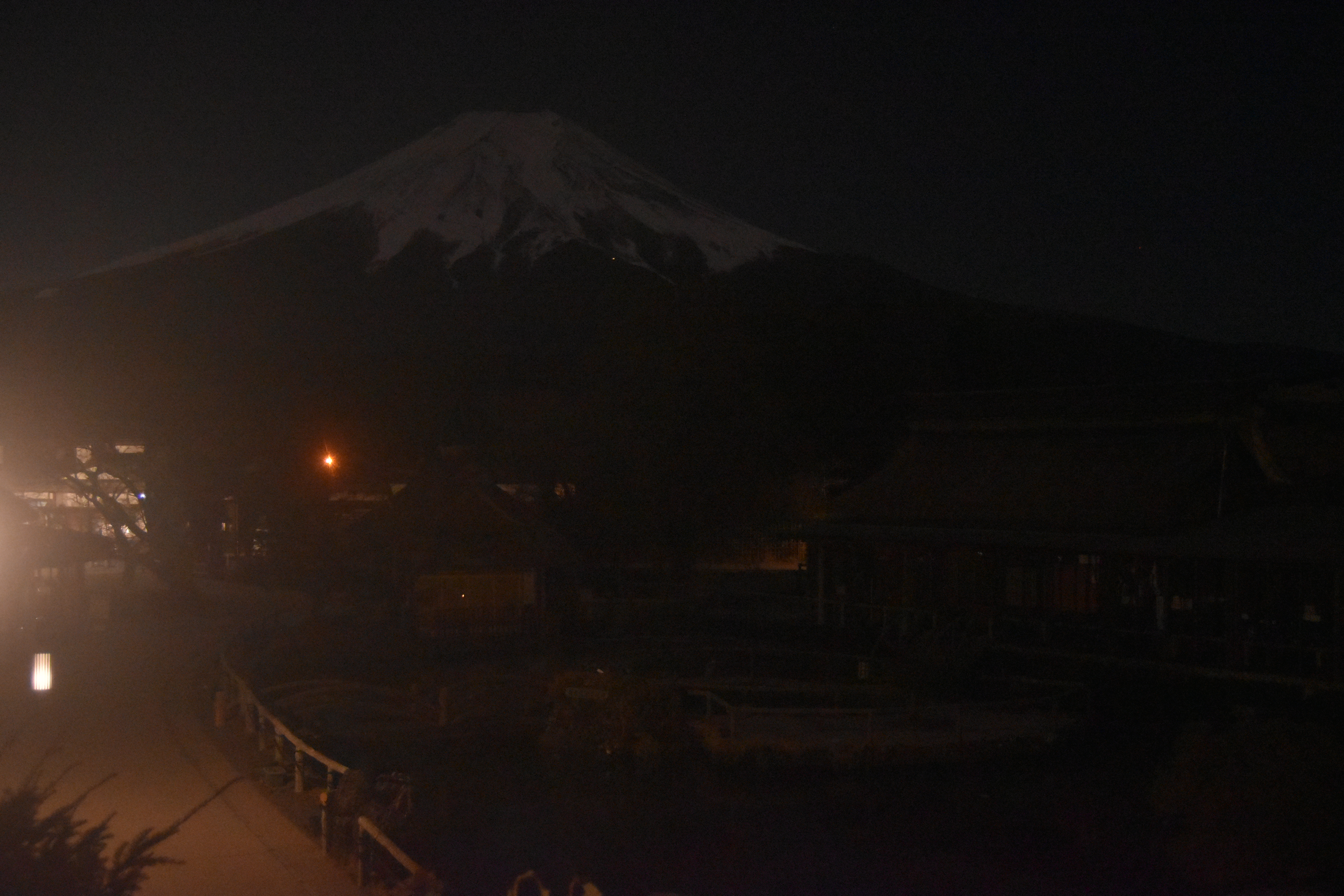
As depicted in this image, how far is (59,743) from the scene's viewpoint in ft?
43.5

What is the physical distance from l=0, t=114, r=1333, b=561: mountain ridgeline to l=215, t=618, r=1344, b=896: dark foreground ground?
8.22 m

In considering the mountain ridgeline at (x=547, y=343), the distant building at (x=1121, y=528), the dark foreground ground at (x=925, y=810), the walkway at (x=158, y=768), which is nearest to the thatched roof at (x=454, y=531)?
the walkway at (x=158, y=768)

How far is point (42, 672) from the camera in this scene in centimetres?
1720

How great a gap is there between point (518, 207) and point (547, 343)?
149 ft

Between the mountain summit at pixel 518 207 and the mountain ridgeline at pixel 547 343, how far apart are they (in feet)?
1.18

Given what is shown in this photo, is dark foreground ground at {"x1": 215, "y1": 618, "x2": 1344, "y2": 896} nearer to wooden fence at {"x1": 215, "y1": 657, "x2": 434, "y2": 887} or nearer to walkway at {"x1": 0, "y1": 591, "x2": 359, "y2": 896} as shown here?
wooden fence at {"x1": 215, "y1": 657, "x2": 434, "y2": 887}

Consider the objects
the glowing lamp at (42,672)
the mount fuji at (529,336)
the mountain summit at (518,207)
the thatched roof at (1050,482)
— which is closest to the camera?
the glowing lamp at (42,672)

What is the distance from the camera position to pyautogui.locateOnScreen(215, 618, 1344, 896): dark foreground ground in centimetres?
1053

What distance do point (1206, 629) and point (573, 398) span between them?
1006 inches

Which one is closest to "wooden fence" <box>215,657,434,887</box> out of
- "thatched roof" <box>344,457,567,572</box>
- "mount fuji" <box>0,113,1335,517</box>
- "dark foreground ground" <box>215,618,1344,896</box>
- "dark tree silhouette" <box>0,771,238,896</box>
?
"dark tree silhouette" <box>0,771,238,896</box>

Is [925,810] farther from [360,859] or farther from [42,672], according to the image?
[42,672]

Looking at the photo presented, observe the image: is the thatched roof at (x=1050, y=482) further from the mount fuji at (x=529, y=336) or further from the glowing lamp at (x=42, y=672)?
the glowing lamp at (x=42, y=672)

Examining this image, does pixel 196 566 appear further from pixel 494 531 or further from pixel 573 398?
pixel 494 531

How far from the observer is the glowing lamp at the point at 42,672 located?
54.2ft
